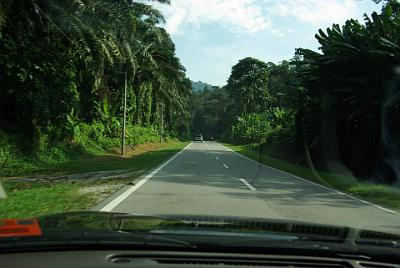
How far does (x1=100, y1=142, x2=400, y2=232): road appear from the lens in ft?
38.1

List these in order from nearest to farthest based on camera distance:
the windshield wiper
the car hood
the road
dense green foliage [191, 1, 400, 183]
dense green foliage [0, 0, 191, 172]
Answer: the windshield wiper, the car hood, the road, dense green foliage [191, 1, 400, 183], dense green foliage [0, 0, 191, 172]

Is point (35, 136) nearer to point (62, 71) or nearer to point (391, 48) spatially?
point (62, 71)

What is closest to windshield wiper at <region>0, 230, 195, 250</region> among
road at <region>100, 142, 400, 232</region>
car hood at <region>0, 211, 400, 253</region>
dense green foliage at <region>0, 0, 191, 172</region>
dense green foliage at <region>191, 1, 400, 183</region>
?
car hood at <region>0, 211, 400, 253</region>

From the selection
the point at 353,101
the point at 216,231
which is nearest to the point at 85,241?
the point at 216,231

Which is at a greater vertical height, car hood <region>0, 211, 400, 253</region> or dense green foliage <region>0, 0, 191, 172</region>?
dense green foliage <region>0, 0, 191, 172</region>

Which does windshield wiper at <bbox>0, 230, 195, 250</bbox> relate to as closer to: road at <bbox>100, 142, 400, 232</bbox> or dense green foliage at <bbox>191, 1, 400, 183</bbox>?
road at <bbox>100, 142, 400, 232</bbox>

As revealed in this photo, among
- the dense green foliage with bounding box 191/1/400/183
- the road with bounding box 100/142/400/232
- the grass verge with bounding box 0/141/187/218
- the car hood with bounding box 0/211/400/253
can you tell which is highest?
the dense green foliage with bounding box 191/1/400/183

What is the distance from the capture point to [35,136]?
2812cm

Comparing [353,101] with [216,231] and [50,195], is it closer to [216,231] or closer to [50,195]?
[50,195]

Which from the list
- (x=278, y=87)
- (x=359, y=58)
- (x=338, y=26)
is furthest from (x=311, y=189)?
(x=278, y=87)

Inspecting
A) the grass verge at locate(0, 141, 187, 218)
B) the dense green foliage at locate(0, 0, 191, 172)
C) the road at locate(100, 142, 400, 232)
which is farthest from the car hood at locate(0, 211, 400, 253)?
the dense green foliage at locate(0, 0, 191, 172)

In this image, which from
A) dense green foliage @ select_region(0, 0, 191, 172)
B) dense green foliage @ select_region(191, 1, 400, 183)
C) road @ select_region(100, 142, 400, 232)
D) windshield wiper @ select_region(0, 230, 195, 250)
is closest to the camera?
windshield wiper @ select_region(0, 230, 195, 250)

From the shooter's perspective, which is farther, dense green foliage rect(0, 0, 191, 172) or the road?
dense green foliage rect(0, 0, 191, 172)

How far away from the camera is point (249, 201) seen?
13953 mm
